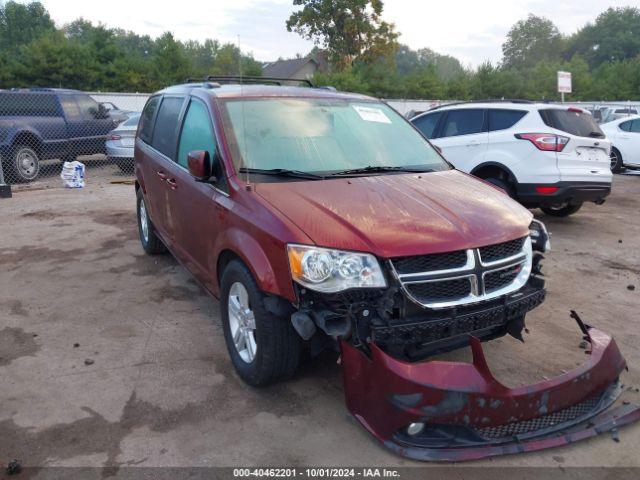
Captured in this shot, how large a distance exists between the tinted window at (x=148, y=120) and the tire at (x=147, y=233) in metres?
0.67

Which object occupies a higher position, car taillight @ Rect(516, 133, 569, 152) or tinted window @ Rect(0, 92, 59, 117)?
tinted window @ Rect(0, 92, 59, 117)

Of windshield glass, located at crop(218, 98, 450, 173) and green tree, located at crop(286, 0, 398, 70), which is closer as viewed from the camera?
windshield glass, located at crop(218, 98, 450, 173)

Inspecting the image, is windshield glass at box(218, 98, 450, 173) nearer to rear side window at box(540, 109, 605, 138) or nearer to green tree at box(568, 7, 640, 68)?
rear side window at box(540, 109, 605, 138)

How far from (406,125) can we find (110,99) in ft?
66.1

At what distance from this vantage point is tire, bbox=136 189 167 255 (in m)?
6.09

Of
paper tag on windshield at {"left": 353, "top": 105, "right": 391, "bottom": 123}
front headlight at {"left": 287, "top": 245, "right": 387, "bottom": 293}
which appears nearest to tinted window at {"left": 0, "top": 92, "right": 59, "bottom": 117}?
paper tag on windshield at {"left": 353, "top": 105, "right": 391, "bottom": 123}

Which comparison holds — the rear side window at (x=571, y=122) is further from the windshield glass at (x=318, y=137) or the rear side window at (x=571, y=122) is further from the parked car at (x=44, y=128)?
the parked car at (x=44, y=128)

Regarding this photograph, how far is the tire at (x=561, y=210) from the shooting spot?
330 inches

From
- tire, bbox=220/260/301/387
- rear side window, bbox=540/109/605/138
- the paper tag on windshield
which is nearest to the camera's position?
tire, bbox=220/260/301/387

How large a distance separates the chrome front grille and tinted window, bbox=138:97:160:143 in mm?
3771

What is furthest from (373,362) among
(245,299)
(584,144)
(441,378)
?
(584,144)

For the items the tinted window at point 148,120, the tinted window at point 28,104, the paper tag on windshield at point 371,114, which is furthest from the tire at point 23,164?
the paper tag on windshield at point 371,114

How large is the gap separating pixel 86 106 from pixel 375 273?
507 inches

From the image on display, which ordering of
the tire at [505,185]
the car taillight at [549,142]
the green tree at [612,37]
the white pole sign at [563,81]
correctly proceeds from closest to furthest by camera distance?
the car taillight at [549,142] → the tire at [505,185] → the white pole sign at [563,81] → the green tree at [612,37]
